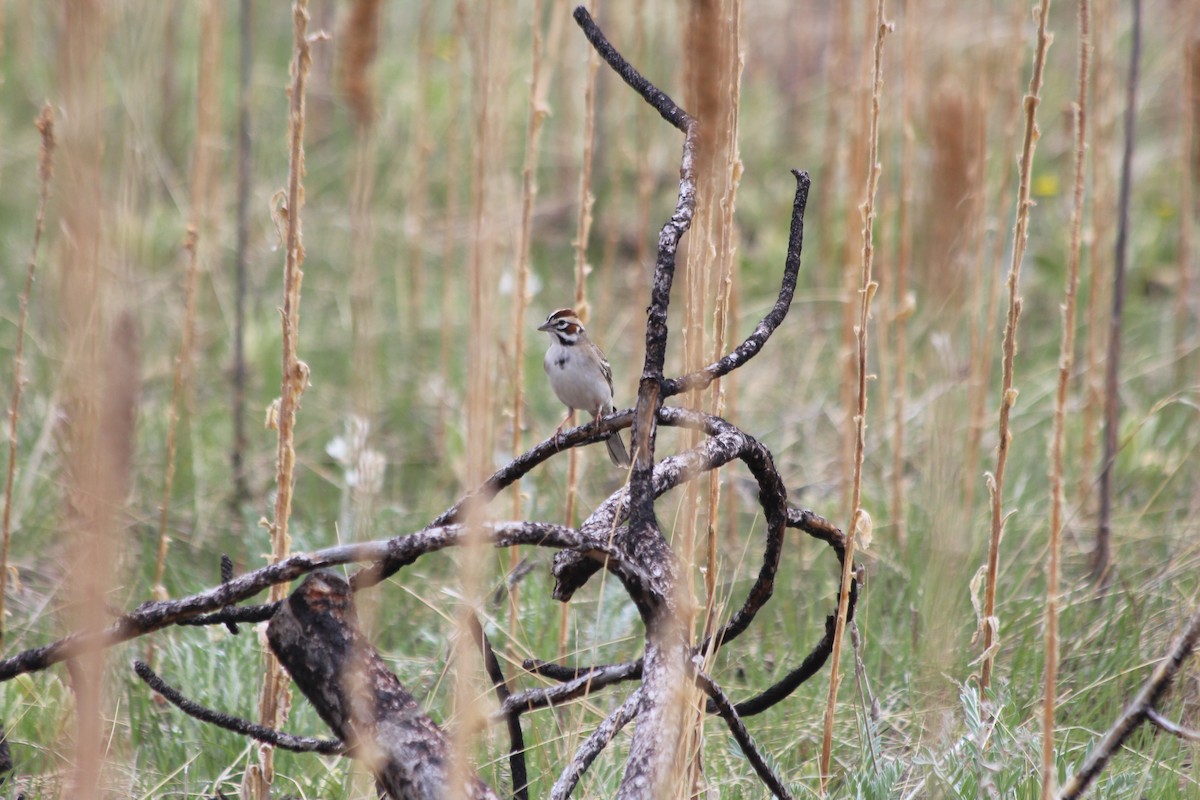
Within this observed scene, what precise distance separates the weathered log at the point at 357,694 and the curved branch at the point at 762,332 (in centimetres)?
48

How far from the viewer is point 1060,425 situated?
1688 mm

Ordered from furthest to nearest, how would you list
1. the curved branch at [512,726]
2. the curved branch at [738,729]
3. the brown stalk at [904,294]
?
the brown stalk at [904,294] < the curved branch at [512,726] < the curved branch at [738,729]

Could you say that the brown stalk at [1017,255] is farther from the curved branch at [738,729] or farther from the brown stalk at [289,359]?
the brown stalk at [289,359]

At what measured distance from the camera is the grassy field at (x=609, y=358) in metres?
2.03

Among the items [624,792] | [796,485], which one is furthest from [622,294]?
[624,792]

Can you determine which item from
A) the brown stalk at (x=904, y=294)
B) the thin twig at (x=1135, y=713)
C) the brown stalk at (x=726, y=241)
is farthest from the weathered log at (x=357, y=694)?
the brown stalk at (x=904, y=294)

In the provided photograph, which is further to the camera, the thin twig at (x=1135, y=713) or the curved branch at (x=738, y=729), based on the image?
the curved branch at (x=738, y=729)

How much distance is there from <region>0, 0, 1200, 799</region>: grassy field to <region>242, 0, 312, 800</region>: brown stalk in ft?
0.19

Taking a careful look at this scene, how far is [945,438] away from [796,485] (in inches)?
104

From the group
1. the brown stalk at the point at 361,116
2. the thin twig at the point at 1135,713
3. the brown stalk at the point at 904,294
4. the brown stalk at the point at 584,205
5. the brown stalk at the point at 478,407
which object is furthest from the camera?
the brown stalk at the point at 904,294

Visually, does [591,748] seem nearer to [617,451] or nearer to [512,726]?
[512,726]

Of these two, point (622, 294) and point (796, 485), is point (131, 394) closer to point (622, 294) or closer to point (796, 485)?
point (796, 485)

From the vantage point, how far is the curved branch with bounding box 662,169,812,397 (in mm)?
1566

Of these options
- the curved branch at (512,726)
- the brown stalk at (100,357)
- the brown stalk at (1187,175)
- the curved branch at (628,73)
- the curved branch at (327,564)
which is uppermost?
the brown stalk at (1187,175)
